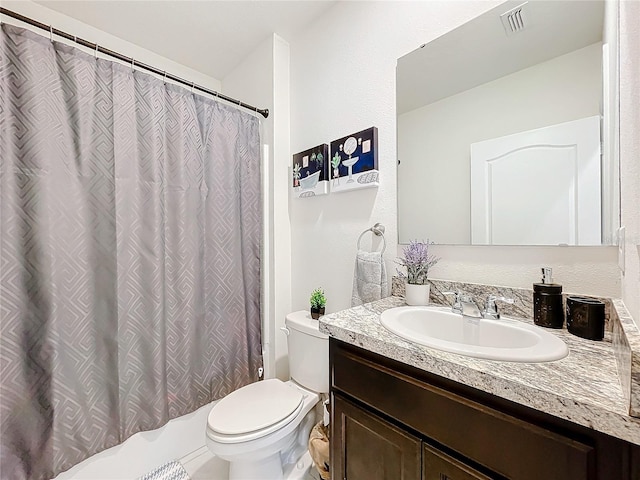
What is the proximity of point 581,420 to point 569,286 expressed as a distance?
22.5 inches

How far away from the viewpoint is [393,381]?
2.40ft

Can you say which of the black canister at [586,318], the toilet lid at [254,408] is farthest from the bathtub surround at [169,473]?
the black canister at [586,318]

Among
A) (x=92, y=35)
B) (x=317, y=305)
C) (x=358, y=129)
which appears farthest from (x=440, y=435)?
(x=92, y=35)

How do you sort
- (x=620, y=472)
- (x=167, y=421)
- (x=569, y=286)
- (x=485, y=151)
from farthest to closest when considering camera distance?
(x=167, y=421) → (x=485, y=151) → (x=569, y=286) → (x=620, y=472)

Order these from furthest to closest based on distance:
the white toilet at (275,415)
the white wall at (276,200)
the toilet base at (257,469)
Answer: the white wall at (276,200), the toilet base at (257,469), the white toilet at (275,415)

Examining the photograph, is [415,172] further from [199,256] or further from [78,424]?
[78,424]

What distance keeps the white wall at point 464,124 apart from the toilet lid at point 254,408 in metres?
0.93

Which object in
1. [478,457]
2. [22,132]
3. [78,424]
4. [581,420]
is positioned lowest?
[78,424]

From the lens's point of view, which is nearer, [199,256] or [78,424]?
[78,424]

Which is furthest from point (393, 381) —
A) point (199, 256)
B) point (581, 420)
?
point (199, 256)

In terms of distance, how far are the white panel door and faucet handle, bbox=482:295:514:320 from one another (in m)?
0.22

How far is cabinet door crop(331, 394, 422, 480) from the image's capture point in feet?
2.31

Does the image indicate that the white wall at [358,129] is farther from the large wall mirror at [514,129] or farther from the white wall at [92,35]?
the white wall at [92,35]

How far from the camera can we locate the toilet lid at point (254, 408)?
1.12 m
